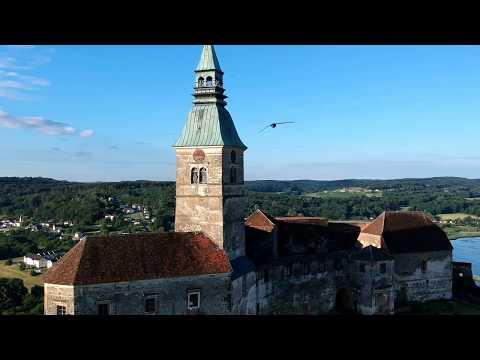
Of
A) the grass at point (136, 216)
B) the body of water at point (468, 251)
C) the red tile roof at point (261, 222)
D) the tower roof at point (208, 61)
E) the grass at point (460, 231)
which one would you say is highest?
the tower roof at point (208, 61)

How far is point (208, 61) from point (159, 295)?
16.3m

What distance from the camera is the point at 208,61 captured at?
33.9m

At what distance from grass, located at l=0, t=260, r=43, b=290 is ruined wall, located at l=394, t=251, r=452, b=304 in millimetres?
37699

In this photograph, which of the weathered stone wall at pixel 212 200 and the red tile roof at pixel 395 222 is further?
the red tile roof at pixel 395 222

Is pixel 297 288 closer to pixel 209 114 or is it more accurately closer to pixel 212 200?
pixel 212 200

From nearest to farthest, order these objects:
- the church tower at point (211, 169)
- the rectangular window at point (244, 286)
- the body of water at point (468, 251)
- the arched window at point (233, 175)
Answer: the rectangular window at point (244, 286)
the church tower at point (211, 169)
the arched window at point (233, 175)
the body of water at point (468, 251)

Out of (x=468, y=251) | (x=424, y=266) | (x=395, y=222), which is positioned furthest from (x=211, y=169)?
(x=468, y=251)

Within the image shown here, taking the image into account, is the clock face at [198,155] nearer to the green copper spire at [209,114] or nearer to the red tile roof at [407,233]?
the green copper spire at [209,114]

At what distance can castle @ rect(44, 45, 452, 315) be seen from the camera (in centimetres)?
2567

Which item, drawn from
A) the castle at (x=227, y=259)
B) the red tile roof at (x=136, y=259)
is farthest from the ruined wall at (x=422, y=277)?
the red tile roof at (x=136, y=259)

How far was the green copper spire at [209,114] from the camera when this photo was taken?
3244 cm

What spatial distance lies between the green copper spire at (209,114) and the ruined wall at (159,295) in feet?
30.3
